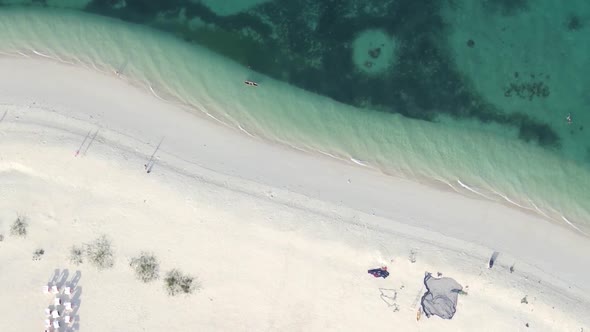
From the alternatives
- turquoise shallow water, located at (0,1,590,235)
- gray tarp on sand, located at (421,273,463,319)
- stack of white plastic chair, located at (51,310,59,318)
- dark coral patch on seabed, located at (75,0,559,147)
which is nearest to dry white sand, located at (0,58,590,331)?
gray tarp on sand, located at (421,273,463,319)

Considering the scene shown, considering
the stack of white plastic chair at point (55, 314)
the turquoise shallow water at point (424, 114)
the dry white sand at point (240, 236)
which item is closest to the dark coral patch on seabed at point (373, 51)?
the turquoise shallow water at point (424, 114)

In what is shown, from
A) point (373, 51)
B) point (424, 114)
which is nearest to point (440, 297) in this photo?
point (424, 114)

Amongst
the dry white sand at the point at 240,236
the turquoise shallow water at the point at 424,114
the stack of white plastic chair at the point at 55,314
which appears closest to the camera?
the stack of white plastic chair at the point at 55,314

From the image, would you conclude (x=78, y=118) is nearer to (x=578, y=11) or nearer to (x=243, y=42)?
(x=243, y=42)

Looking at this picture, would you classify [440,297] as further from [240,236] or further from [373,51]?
Result: [373,51]

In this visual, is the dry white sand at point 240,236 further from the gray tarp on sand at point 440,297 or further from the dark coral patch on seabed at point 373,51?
the dark coral patch on seabed at point 373,51

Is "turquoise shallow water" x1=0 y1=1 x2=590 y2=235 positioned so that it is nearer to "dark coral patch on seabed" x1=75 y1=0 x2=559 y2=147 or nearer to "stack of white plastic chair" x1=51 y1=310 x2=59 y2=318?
"dark coral patch on seabed" x1=75 y1=0 x2=559 y2=147

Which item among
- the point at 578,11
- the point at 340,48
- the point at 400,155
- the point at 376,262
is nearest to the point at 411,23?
the point at 340,48
